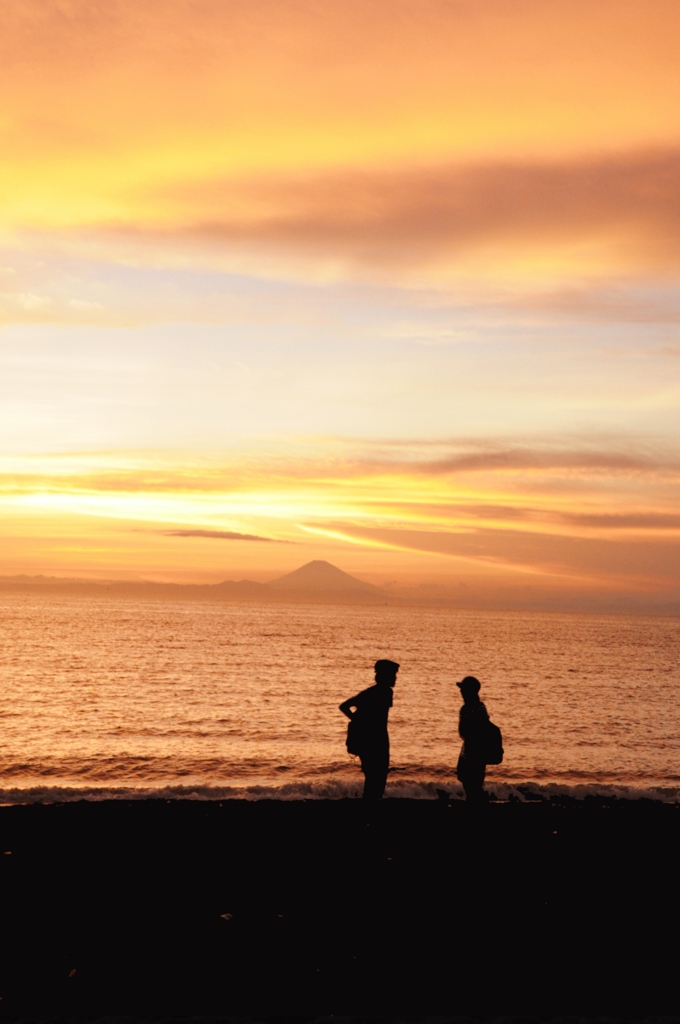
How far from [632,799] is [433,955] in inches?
558

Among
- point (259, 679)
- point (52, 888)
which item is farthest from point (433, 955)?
point (259, 679)

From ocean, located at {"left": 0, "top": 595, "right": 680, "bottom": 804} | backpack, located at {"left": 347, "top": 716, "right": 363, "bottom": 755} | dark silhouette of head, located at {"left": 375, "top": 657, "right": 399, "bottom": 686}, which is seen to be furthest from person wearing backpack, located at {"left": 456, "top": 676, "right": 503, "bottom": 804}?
ocean, located at {"left": 0, "top": 595, "right": 680, "bottom": 804}

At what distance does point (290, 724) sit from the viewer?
1499 inches

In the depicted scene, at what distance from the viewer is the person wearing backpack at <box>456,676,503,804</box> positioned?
1209 cm

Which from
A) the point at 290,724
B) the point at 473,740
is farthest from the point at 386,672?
the point at 290,724

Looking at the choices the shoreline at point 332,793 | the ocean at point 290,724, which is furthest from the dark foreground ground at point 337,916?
the ocean at point 290,724

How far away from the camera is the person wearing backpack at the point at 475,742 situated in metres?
12.1

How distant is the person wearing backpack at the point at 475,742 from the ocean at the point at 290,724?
695 centimetres

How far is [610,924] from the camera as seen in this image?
26.6 ft

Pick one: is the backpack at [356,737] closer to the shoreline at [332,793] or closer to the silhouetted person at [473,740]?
the silhouetted person at [473,740]

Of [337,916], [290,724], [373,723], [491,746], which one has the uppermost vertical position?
[373,723]

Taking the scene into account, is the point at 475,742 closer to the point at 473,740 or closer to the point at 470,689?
the point at 473,740

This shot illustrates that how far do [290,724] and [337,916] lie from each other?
100 ft

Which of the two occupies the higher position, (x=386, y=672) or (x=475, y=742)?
(x=386, y=672)
